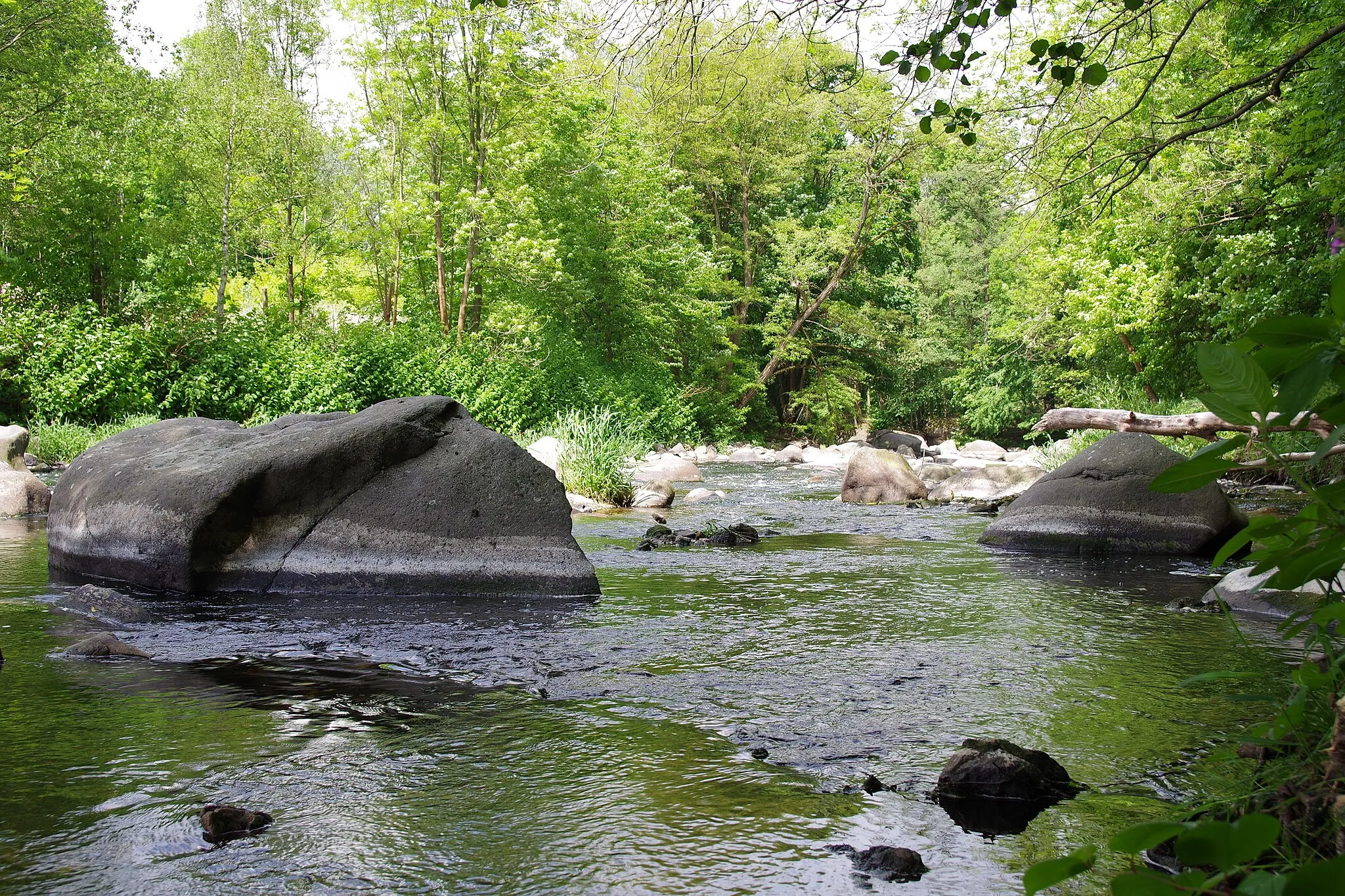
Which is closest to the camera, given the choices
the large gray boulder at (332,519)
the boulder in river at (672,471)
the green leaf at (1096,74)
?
the green leaf at (1096,74)

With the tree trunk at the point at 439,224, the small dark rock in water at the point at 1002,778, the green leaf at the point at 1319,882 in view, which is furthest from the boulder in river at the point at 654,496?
the green leaf at the point at 1319,882

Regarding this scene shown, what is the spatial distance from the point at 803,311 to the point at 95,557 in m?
28.2

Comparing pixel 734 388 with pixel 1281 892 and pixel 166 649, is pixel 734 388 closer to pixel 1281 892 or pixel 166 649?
pixel 166 649

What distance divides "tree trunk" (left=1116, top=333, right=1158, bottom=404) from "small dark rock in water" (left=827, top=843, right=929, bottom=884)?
17.2 m

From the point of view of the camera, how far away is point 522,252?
75.1 feet

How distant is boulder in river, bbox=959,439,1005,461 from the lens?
90.3ft

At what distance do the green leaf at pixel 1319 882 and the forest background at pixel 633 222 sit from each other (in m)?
3.24

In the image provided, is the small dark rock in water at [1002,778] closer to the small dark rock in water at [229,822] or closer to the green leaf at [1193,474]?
the small dark rock in water at [229,822]

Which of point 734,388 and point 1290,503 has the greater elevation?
point 734,388

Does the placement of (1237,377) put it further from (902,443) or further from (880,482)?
(902,443)

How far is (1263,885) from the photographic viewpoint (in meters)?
0.97

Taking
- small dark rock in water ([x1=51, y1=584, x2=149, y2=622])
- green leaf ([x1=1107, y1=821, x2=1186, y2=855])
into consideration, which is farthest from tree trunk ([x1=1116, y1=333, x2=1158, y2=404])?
green leaf ([x1=1107, y1=821, x2=1186, y2=855])

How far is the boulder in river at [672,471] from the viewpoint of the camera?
19250mm

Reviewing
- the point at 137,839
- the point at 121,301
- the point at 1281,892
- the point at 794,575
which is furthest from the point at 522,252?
the point at 1281,892
